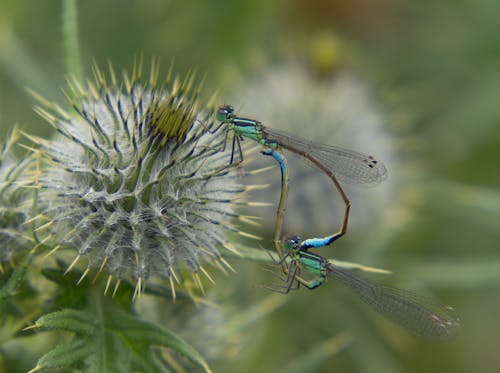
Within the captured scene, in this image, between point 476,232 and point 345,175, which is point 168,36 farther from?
point 476,232

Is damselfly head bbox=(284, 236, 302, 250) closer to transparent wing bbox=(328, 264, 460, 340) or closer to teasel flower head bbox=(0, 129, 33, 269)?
transparent wing bbox=(328, 264, 460, 340)

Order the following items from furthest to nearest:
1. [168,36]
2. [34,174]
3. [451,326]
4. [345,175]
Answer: [168,36]
[345,175]
[451,326]
[34,174]

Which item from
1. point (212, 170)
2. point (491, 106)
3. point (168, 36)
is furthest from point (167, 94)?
point (491, 106)

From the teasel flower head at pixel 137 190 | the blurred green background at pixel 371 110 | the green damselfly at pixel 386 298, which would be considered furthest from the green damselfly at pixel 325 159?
the blurred green background at pixel 371 110

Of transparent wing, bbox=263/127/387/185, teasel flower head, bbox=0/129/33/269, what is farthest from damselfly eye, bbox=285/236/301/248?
teasel flower head, bbox=0/129/33/269

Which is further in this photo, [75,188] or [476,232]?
[476,232]

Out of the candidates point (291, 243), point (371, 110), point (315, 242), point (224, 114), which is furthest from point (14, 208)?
point (371, 110)
